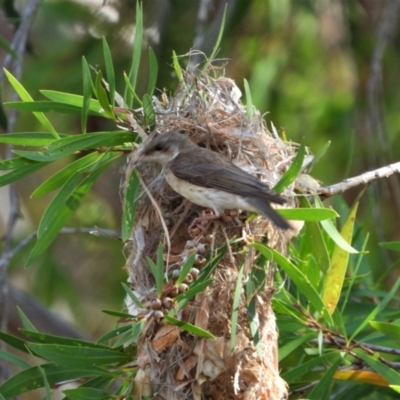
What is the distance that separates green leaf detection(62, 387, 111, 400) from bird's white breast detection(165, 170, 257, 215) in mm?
649

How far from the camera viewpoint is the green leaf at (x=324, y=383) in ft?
9.29

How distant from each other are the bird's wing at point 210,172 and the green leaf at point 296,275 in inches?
9.2

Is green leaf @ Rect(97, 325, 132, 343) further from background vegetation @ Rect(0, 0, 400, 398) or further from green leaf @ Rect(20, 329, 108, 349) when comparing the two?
background vegetation @ Rect(0, 0, 400, 398)

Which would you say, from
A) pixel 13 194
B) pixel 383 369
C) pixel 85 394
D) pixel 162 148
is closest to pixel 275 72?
pixel 13 194

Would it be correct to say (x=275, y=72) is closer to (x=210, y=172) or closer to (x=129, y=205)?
(x=210, y=172)

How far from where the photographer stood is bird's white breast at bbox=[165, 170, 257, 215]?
263cm

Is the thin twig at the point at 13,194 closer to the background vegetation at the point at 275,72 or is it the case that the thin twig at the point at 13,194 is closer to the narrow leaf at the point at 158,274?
the background vegetation at the point at 275,72

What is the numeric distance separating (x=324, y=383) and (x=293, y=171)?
830 millimetres

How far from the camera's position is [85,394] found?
97.3 inches

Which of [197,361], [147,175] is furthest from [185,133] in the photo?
[197,361]

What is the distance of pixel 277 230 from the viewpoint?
2.75 m

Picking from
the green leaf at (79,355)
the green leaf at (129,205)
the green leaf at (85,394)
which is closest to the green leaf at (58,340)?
the green leaf at (79,355)

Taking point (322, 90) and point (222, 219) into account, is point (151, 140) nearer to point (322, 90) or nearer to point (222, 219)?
point (222, 219)

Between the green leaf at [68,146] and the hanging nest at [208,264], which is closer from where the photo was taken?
the hanging nest at [208,264]
